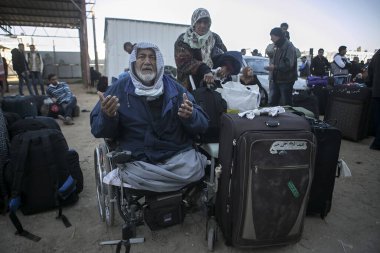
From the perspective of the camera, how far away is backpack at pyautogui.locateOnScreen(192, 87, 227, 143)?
7.80ft

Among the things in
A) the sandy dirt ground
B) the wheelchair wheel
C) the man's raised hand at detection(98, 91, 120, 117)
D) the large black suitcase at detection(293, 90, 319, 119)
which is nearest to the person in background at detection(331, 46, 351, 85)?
the large black suitcase at detection(293, 90, 319, 119)

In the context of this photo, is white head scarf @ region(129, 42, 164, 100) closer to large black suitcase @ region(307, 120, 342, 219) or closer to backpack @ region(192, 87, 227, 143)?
backpack @ region(192, 87, 227, 143)

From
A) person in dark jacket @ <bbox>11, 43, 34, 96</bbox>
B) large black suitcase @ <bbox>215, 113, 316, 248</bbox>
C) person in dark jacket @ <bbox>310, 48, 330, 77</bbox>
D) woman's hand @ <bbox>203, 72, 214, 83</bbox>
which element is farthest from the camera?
person in dark jacket @ <bbox>11, 43, 34, 96</bbox>

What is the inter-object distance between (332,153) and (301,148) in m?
0.66

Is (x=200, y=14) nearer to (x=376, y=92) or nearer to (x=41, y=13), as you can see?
(x=376, y=92)

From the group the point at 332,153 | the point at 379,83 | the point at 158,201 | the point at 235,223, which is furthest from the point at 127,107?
the point at 379,83

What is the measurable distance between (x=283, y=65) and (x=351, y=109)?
1.38 meters

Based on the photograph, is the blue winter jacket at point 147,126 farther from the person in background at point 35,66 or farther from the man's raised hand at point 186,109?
the person in background at point 35,66

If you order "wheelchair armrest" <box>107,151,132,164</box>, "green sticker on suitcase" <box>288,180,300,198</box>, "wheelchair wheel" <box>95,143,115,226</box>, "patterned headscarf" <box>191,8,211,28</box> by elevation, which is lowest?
"wheelchair wheel" <box>95,143,115,226</box>

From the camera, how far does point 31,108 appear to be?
4.58 meters

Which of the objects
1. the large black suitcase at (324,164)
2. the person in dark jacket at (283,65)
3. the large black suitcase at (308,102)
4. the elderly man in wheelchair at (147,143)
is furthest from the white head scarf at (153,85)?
the large black suitcase at (308,102)

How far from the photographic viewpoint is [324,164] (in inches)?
89.0

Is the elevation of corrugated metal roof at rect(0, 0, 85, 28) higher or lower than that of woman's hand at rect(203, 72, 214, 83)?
higher

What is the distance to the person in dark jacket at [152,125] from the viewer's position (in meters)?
1.95
